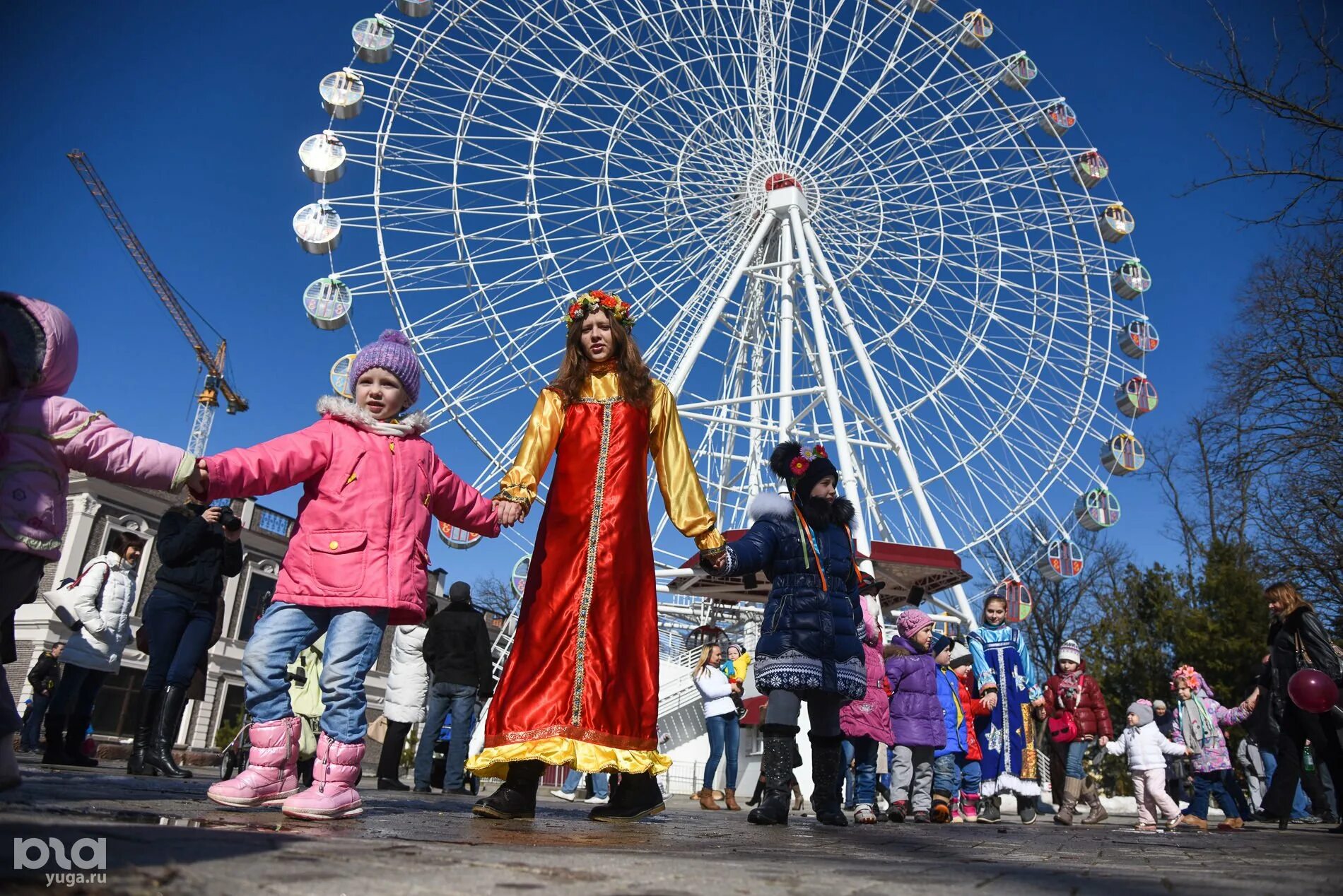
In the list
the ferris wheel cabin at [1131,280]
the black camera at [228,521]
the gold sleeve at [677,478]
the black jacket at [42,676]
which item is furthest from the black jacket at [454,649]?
the ferris wheel cabin at [1131,280]

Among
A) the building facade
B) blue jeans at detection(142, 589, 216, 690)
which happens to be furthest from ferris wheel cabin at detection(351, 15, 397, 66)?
blue jeans at detection(142, 589, 216, 690)

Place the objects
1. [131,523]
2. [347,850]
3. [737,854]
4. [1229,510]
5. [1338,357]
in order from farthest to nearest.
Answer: [131,523] < [1229,510] < [1338,357] < [737,854] < [347,850]

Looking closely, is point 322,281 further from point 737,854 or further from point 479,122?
point 737,854

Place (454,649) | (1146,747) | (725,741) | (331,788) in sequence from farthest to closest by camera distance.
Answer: (725,741) → (454,649) → (1146,747) → (331,788)

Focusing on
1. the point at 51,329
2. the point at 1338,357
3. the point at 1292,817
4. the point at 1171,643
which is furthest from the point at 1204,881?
the point at 1171,643

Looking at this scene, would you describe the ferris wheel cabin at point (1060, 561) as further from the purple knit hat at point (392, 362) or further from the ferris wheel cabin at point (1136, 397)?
the purple knit hat at point (392, 362)

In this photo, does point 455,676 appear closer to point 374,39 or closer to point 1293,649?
point 1293,649

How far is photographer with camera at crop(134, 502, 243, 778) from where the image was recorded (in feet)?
18.5

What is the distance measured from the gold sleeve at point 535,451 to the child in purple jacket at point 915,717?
3924 millimetres

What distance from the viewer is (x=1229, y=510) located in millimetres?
19609

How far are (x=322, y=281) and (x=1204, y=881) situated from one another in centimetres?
1592

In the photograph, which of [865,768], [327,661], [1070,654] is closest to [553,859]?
[327,661]

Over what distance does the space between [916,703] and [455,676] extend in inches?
141

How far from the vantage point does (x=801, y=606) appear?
4855 mm
